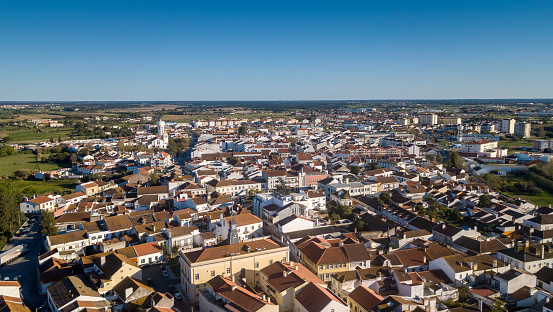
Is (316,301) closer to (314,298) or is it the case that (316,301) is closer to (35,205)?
(314,298)

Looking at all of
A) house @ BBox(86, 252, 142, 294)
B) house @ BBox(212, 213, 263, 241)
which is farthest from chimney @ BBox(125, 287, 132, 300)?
house @ BBox(212, 213, 263, 241)

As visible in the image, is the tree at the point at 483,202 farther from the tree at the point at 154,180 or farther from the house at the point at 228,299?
the tree at the point at 154,180

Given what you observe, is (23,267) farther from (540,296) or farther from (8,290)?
(540,296)

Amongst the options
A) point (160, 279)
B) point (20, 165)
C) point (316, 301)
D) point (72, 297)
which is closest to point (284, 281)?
point (316, 301)

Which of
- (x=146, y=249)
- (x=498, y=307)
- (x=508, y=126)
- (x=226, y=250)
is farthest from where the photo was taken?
(x=508, y=126)

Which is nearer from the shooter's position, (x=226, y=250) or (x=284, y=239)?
(x=226, y=250)

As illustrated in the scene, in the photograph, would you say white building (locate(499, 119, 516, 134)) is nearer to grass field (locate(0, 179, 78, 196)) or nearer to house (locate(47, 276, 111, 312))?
grass field (locate(0, 179, 78, 196))
